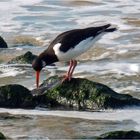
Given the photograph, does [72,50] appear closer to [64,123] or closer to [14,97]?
[14,97]

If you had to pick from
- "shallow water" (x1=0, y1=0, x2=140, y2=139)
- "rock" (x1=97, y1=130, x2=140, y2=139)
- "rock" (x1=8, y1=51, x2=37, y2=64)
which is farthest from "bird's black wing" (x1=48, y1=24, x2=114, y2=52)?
"rock" (x1=97, y1=130, x2=140, y2=139)

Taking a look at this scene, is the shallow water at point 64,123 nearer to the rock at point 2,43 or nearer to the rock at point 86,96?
the rock at point 86,96

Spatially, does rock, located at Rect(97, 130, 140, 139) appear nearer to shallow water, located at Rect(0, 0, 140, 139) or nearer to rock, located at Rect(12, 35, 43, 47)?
shallow water, located at Rect(0, 0, 140, 139)

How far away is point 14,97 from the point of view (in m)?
8.79

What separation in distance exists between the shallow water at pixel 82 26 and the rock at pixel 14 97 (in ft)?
4.10

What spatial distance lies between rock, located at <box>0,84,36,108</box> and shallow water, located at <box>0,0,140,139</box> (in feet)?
4.10

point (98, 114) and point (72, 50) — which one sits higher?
point (72, 50)

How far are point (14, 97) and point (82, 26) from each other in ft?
23.0

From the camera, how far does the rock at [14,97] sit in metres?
8.75

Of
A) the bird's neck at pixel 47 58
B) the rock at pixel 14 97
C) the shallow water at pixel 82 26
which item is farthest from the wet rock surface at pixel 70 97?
the bird's neck at pixel 47 58

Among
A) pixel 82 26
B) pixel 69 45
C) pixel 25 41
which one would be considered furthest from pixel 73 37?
pixel 82 26

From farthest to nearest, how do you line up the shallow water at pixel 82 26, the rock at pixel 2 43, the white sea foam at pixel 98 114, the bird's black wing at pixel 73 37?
the rock at pixel 2 43 → the shallow water at pixel 82 26 → the bird's black wing at pixel 73 37 → the white sea foam at pixel 98 114

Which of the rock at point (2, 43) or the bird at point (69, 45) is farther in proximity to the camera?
the rock at point (2, 43)

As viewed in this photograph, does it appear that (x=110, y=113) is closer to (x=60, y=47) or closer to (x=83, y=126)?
(x=83, y=126)
